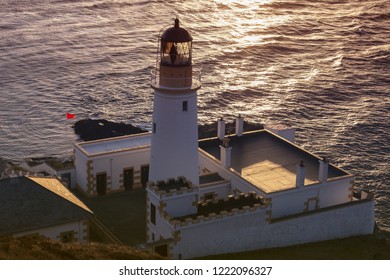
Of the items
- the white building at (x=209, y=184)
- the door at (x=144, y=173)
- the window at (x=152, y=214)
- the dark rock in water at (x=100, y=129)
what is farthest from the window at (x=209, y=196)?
the dark rock in water at (x=100, y=129)

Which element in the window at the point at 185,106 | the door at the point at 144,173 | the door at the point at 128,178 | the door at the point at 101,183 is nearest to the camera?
the window at the point at 185,106

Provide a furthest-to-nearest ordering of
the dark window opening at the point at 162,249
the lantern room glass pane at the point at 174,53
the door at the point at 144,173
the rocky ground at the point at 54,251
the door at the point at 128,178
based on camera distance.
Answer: the door at the point at 144,173 < the door at the point at 128,178 < the lantern room glass pane at the point at 174,53 < the dark window opening at the point at 162,249 < the rocky ground at the point at 54,251

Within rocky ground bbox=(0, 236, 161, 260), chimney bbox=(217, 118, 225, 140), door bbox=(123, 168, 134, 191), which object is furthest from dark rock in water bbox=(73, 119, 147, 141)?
rocky ground bbox=(0, 236, 161, 260)

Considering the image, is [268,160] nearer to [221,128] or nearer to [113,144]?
[221,128]

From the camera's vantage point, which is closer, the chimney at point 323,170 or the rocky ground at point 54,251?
the rocky ground at point 54,251

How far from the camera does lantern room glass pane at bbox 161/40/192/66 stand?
40.3 m

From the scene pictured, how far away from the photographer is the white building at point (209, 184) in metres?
39.9

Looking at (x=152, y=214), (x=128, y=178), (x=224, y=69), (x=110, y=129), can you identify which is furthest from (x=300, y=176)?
(x=224, y=69)

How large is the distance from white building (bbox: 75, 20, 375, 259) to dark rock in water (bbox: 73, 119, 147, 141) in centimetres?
1888

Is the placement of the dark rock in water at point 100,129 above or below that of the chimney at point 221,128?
below

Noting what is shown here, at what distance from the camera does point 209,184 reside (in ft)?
144

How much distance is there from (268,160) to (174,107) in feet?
29.1

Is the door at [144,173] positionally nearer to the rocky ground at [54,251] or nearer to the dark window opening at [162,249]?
the dark window opening at [162,249]

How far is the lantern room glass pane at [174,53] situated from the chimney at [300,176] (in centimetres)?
812
